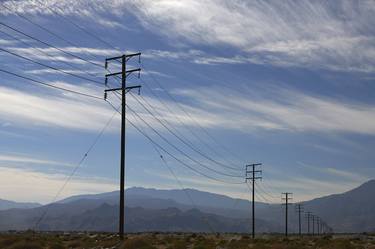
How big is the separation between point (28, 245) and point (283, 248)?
74.6 feet

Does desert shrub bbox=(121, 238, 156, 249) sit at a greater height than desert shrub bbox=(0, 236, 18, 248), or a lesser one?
greater

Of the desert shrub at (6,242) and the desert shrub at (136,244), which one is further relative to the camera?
the desert shrub at (6,242)

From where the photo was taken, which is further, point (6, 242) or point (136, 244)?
point (6, 242)

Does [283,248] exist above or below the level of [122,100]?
below

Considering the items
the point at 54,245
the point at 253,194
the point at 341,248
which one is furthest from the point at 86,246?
the point at 253,194

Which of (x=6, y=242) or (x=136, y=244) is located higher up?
(x=136, y=244)

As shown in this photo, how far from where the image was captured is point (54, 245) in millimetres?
48688

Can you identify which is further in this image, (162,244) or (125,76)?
(162,244)

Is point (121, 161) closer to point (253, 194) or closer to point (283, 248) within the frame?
point (283, 248)

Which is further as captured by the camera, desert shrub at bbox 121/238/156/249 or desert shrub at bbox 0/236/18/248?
desert shrub at bbox 0/236/18/248

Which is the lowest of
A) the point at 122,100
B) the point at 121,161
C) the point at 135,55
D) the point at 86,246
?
the point at 86,246

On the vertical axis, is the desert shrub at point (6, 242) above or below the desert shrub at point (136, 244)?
below

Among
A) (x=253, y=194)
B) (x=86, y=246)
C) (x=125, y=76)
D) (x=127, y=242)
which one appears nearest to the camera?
(x=127, y=242)

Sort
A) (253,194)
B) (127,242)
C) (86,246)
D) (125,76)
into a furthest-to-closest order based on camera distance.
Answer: (253,194), (86,246), (125,76), (127,242)
